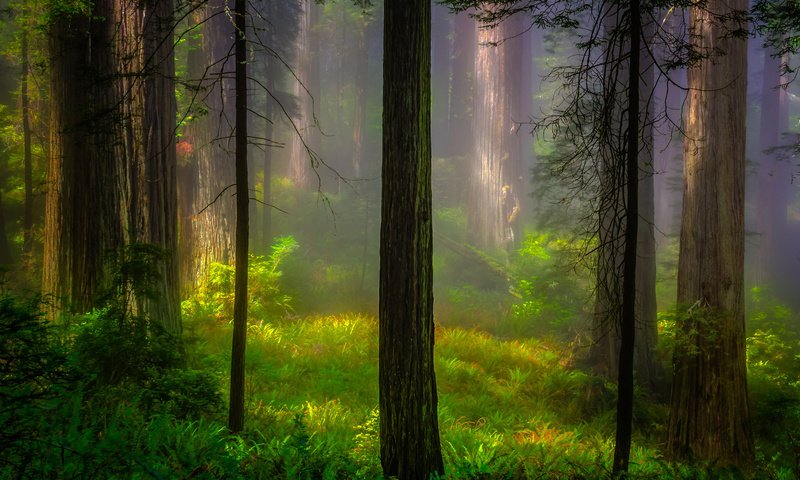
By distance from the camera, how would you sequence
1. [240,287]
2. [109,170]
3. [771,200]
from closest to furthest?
[240,287], [109,170], [771,200]

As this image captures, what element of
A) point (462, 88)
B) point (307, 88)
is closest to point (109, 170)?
point (307, 88)

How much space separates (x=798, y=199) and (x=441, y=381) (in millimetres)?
47032

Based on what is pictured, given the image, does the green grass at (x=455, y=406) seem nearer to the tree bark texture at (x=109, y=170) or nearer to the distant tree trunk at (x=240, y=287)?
the distant tree trunk at (x=240, y=287)

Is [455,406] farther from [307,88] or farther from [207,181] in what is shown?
[307,88]

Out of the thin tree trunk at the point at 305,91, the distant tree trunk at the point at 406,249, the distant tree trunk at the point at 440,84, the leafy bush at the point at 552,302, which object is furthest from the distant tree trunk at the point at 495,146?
the distant tree trunk at the point at 406,249

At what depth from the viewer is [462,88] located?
32.3 m

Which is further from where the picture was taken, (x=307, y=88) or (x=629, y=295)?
(x=307, y=88)

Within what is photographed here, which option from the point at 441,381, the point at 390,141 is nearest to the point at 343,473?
the point at 390,141

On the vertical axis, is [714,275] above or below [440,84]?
below

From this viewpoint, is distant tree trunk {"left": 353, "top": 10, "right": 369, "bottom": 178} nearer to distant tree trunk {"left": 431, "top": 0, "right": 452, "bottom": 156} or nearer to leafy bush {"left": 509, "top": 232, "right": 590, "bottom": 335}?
distant tree trunk {"left": 431, "top": 0, "right": 452, "bottom": 156}

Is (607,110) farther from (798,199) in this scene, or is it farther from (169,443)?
(798,199)

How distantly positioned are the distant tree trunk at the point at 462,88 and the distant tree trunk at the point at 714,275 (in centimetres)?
2457

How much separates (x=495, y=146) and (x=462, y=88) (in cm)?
1378

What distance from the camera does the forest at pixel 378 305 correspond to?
4246 millimetres
